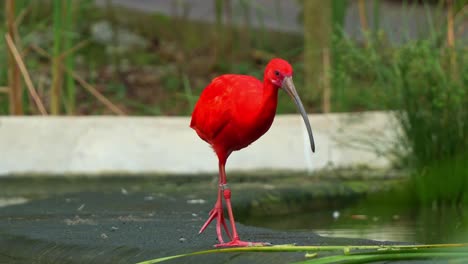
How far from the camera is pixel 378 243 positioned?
434cm

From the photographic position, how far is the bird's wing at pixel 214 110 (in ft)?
14.5

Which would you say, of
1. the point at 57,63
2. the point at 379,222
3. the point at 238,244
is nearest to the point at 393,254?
the point at 238,244

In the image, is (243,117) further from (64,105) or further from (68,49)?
(64,105)

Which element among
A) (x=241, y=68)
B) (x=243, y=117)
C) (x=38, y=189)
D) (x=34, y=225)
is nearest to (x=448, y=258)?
(x=243, y=117)

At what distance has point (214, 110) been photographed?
14.7ft

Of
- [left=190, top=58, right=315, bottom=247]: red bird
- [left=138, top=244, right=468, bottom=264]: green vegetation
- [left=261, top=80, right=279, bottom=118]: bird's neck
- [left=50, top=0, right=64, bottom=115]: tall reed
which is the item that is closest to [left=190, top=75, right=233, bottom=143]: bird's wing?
[left=190, top=58, right=315, bottom=247]: red bird

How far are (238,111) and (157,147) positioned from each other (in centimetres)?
297

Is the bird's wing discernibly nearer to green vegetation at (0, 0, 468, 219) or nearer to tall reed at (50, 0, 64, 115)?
green vegetation at (0, 0, 468, 219)

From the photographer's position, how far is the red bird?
421 cm

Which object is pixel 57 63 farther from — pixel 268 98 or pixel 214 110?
pixel 268 98

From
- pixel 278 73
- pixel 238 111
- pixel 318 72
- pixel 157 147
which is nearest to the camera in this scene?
pixel 278 73

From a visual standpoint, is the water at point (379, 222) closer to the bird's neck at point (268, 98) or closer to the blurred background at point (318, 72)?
the blurred background at point (318, 72)

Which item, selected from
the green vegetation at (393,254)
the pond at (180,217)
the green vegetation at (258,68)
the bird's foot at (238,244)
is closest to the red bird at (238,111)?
the bird's foot at (238,244)

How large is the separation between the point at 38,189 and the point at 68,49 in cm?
154
